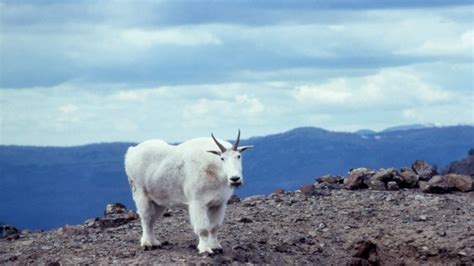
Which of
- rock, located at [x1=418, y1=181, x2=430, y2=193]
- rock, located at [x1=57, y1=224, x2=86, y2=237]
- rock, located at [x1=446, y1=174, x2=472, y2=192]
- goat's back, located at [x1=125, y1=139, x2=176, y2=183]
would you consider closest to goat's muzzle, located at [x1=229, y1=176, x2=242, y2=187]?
goat's back, located at [x1=125, y1=139, x2=176, y2=183]

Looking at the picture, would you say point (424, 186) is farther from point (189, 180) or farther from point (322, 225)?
point (189, 180)

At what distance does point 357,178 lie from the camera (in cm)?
3103

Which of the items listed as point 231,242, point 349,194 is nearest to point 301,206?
point 349,194

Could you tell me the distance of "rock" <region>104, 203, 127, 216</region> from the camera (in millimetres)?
31109

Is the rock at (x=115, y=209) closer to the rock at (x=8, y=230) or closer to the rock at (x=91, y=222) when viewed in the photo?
the rock at (x=91, y=222)

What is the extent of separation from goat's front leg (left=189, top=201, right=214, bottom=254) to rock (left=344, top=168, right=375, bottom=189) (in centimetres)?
860

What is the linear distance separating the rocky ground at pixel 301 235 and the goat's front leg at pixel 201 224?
0.32 metres

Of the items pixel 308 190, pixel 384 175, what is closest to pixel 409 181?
pixel 384 175

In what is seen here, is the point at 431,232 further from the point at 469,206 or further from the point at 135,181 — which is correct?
the point at 135,181

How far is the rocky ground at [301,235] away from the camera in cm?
2447

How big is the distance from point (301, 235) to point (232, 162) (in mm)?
4494

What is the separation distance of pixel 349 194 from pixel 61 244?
27.9ft

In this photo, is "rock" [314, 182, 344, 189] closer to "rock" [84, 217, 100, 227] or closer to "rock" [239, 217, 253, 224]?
"rock" [239, 217, 253, 224]

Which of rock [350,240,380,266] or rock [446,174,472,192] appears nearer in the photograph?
rock [350,240,380,266]
